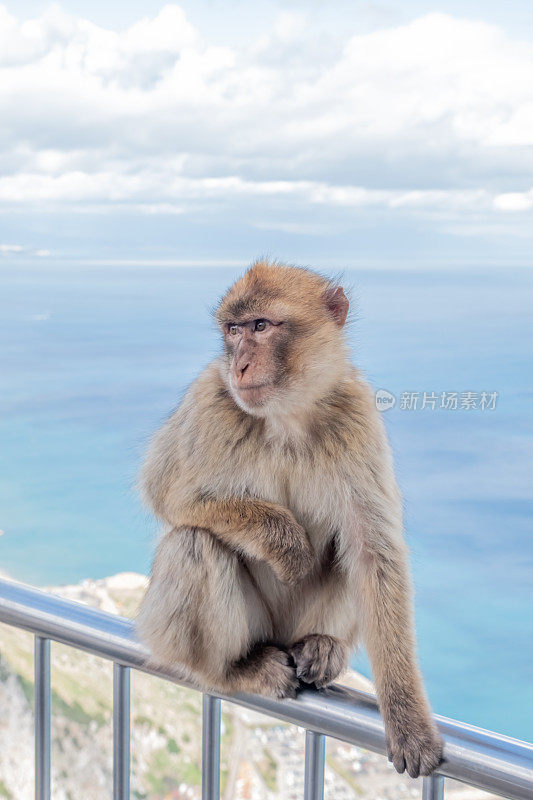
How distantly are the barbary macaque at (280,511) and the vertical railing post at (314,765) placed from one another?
33cm

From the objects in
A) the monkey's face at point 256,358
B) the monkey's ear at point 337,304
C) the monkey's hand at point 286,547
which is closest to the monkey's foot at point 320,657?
the monkey's hand at point 286,547

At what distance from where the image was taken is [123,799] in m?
1.35

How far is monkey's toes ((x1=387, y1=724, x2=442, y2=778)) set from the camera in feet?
3.63

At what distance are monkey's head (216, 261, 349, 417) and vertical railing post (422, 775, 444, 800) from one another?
2.40 feet

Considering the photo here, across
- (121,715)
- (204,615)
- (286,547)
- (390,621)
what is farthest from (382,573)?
(121,715)

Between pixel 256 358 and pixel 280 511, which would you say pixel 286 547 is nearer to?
pixel 280 511

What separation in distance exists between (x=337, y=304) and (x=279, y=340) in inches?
6.9

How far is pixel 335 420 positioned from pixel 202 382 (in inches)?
11.0

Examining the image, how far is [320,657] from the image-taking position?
5.24 ft

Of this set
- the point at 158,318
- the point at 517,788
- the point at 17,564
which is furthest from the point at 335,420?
the point at 158,318

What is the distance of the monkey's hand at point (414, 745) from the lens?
1095 mm

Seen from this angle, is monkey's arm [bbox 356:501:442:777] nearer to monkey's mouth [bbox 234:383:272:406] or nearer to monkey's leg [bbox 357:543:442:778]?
monkey's leg [bbox 357:543:442:778]

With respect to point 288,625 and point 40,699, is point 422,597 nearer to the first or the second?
point 288,625

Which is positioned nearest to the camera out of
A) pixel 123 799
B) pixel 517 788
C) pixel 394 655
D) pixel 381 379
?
pixel 517 788
